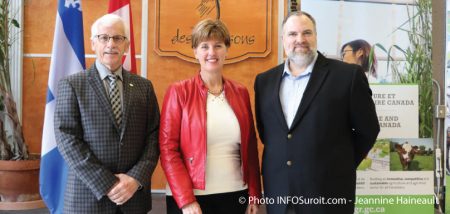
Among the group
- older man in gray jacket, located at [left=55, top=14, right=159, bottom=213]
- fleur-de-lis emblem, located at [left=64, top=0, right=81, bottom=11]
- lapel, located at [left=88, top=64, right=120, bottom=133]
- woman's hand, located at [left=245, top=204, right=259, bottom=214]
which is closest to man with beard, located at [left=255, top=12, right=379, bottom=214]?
woman's hand, located at [left=245, top=204, right=259, bottom=214]

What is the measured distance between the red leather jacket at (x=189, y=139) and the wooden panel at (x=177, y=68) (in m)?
2.21

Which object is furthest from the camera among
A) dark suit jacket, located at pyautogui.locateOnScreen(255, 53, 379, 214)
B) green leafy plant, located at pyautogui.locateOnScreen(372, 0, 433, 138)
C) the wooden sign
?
the wooden sign

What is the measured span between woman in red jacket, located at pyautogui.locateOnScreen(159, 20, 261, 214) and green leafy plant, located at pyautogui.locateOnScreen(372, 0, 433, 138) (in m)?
1.45

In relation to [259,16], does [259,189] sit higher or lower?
lower

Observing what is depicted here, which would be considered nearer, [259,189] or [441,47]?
[259,189]

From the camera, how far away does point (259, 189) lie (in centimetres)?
205

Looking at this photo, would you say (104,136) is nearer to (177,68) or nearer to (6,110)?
(6,110)

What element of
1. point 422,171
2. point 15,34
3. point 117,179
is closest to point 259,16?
point 422,171

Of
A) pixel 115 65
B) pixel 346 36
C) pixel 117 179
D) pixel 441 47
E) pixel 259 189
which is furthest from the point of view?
pixel 441 47

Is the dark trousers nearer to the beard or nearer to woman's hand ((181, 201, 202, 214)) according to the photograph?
woman's hand ((181, 201, 202, 214))

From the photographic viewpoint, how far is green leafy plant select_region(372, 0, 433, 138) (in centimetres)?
284

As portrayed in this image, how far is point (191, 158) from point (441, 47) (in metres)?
3.22

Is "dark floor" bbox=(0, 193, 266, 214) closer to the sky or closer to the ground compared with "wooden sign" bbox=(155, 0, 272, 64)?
closer to the ground

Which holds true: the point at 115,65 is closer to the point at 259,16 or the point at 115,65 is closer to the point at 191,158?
the point at 191,158
